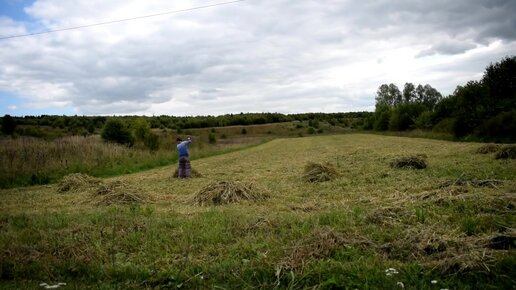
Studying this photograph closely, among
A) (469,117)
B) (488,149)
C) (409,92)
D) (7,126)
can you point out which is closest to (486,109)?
(469,117)

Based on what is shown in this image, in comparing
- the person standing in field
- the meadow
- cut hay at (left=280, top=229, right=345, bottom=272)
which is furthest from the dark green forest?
cut hay at (left=280, top=229, right=345, bottom=272)

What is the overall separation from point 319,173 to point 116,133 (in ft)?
104

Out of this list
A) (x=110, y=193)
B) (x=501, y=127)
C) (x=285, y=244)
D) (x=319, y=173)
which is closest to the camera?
(x=285, y=244)

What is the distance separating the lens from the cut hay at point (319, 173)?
14.5 m

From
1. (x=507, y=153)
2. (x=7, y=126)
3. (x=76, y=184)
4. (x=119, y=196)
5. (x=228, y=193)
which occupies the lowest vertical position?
(x=76, y=184)

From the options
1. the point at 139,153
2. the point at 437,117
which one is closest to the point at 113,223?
the point at 139,153

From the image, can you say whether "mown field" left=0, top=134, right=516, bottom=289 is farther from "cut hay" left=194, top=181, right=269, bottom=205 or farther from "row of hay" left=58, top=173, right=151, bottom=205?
"row of hay" left=58, top=173, right=151, bottom=205

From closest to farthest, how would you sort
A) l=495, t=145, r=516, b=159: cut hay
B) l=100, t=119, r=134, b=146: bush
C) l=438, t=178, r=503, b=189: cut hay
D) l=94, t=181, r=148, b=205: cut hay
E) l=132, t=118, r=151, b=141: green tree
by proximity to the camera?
1. l=438, t=178, r=503, b=189: cut hay
2. l=94, t=181, r=148, b=205: cut hay
3. l=495, t=145, r=516, b=159: cut hay
4. l=100, t=119, r=134, b=146: bush
5. l=132, t=118, r=151, b=141: green tree

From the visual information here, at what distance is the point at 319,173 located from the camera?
49.1 feet

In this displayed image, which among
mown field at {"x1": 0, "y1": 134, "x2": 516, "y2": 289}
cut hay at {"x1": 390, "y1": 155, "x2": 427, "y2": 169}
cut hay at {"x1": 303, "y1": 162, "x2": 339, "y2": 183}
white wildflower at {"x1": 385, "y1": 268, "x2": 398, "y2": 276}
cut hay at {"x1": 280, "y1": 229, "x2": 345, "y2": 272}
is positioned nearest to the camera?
white wildflower at {"x1": 385, "y1": 268, "x2": 398, "y2": 276}

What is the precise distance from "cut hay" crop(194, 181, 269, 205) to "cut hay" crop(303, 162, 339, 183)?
122 inches

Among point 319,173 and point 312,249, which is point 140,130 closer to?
point 319,173

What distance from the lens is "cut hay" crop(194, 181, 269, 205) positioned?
36.9ft

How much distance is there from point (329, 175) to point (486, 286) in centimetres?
1015
